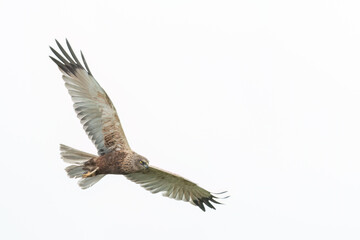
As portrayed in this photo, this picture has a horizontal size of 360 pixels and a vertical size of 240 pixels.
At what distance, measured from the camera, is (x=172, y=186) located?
14859 millimetres

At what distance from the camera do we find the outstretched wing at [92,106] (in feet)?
43.5

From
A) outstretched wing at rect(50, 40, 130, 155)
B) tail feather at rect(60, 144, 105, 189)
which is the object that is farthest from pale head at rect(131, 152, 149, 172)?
tail feather at rect(60, 144, 105, 189)

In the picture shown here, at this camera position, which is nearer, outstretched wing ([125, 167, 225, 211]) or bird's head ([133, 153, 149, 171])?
bird's head ([133, 153, 149, 171])

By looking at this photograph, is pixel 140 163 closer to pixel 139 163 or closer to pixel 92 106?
pixel 139 163

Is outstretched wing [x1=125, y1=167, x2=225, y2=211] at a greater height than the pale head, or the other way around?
outstretched wing [x1=125, y1=167, x2=225, y2=211]

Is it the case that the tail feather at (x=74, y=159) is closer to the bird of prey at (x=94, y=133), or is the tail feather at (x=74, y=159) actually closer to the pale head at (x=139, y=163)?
the bird of prey at (x=94, y=133)

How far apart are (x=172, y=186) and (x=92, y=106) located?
2.58 m

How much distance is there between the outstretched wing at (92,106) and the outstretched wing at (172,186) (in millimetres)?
1083

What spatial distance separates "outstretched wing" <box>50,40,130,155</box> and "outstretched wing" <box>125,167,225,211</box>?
1.08 m

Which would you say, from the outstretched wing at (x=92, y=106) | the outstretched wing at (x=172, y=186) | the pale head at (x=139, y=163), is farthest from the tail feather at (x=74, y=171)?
the outstretched wing at (x=172, y=186)

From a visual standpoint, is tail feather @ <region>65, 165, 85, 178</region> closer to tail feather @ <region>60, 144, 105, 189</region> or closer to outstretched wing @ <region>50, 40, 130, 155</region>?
tail feather @ <region>60, 144, 105, 189</region>

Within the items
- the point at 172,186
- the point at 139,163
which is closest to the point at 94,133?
the point at 139,163

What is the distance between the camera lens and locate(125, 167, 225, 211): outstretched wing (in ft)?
47.7

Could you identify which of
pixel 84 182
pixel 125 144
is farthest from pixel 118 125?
pixel 84 182
